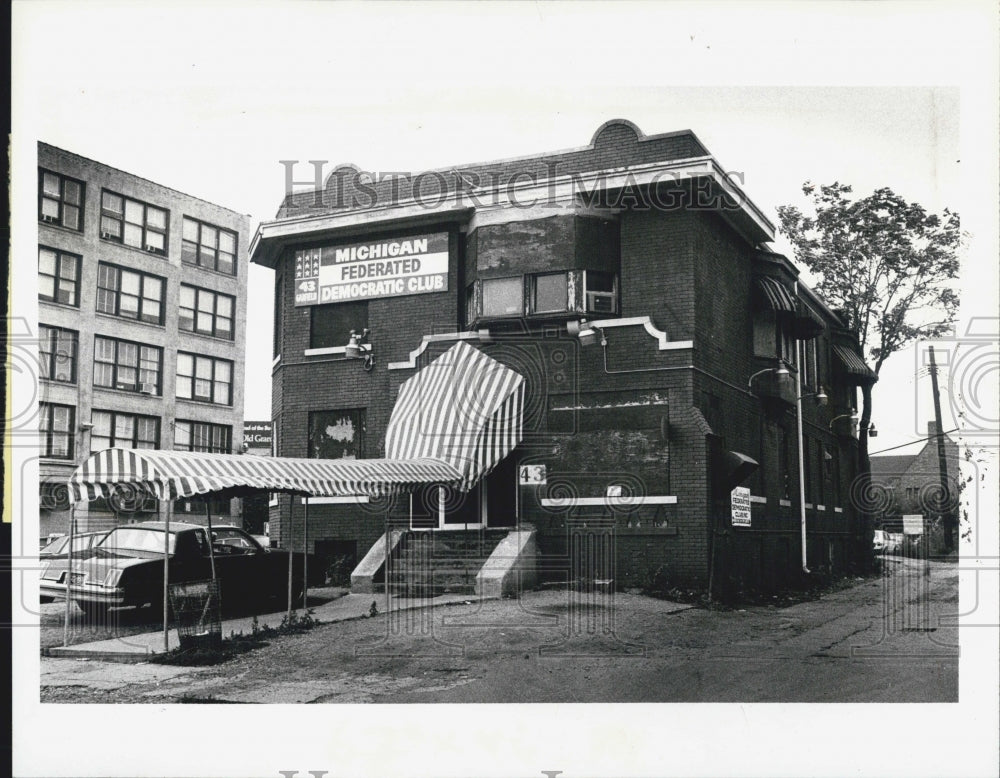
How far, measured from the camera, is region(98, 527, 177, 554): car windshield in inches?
482

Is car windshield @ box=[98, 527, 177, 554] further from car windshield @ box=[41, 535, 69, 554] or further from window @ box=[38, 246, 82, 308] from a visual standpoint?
window @ box=[38, 246, 82, 308]

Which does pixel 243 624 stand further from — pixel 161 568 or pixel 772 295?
pixel 772 295

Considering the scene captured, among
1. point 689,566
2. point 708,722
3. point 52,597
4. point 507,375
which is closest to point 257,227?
point 507,375

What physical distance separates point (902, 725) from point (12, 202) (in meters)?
9.55

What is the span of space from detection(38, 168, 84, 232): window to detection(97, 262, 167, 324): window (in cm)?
105

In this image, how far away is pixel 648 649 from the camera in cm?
1121

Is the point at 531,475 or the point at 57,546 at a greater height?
the point at 531,475

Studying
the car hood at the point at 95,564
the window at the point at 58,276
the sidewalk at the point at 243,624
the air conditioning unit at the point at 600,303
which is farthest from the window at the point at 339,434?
the window at the point at 58,276

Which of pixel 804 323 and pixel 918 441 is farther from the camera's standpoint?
pixel 804 323

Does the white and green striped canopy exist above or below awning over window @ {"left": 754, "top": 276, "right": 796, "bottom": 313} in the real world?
below

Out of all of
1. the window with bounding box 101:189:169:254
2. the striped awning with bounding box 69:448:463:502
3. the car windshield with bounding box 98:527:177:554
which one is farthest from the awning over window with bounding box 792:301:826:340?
the car windshield with bounding box 98:527:177:554

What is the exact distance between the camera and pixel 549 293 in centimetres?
1413

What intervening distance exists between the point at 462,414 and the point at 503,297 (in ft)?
5.45

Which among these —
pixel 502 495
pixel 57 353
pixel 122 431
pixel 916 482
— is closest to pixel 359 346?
pixel 502 495
